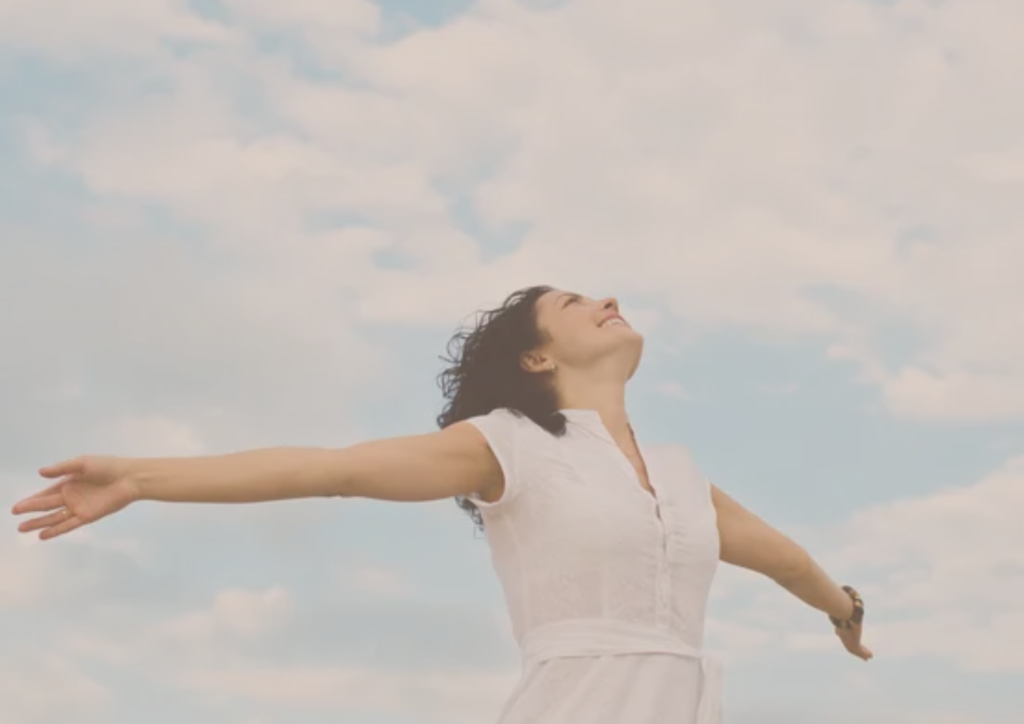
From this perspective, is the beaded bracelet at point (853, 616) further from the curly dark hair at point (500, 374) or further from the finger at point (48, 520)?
the finger at point (48, 520)

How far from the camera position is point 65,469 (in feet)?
16.8

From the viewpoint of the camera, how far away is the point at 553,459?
591 cm

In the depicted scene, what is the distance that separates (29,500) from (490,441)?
164 centimetres

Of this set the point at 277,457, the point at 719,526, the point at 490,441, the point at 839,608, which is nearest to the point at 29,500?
the point at 277,457

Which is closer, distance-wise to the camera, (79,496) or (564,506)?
(79,496)

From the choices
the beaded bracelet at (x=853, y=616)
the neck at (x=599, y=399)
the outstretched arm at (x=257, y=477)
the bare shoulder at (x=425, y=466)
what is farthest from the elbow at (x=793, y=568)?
the outstretched arm at (x=257, y=477)

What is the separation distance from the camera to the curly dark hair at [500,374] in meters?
6.35

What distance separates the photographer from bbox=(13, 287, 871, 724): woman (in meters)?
5.26

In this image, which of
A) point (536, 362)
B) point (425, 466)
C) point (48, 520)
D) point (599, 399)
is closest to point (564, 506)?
point (425, 466)

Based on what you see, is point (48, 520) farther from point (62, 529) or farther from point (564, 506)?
Answer: point (564, 506)

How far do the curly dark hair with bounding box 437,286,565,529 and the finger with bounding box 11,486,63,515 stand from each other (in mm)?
1647

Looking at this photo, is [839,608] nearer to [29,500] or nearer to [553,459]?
[553,459]

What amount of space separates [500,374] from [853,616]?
232 centimetres

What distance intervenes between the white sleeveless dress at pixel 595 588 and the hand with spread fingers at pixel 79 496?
54.1 inches
